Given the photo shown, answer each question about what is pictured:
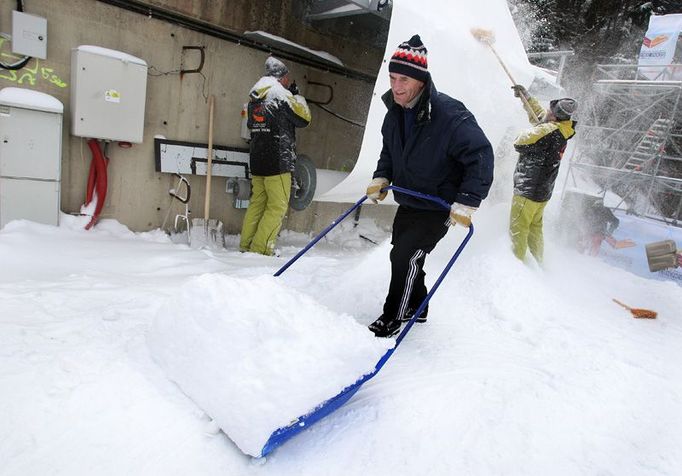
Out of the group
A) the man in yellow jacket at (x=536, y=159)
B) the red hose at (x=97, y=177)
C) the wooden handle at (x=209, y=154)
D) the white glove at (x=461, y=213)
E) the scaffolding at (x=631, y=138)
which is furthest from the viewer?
the scaffolding at (x=631, y=138)

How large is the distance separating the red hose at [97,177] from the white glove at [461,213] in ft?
11.8

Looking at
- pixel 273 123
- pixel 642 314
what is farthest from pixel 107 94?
pixel 642 314

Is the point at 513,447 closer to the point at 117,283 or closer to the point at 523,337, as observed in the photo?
the point at 523,337

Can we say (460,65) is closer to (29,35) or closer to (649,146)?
(29,35)

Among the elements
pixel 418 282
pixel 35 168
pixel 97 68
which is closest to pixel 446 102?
pixel 418 282

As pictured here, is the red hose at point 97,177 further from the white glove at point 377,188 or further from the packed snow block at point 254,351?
the white glove at point 377,188

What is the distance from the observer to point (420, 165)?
2727 millimetres

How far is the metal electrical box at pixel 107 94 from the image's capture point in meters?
4.00

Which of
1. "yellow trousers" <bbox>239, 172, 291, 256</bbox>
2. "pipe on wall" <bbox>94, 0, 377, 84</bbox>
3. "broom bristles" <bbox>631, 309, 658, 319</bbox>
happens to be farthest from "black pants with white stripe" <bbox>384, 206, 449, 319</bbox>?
"pipe on wall" <bbox>94, 0, 377, 84</bbox>

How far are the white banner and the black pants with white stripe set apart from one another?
357 inches

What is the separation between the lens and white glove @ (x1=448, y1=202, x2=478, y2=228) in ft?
8.20

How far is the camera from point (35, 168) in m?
3.86

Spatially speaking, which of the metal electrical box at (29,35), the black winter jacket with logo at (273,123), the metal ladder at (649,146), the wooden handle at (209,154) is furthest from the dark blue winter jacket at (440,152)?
the metal ladder at (649,146)

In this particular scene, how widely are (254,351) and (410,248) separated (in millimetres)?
1368
